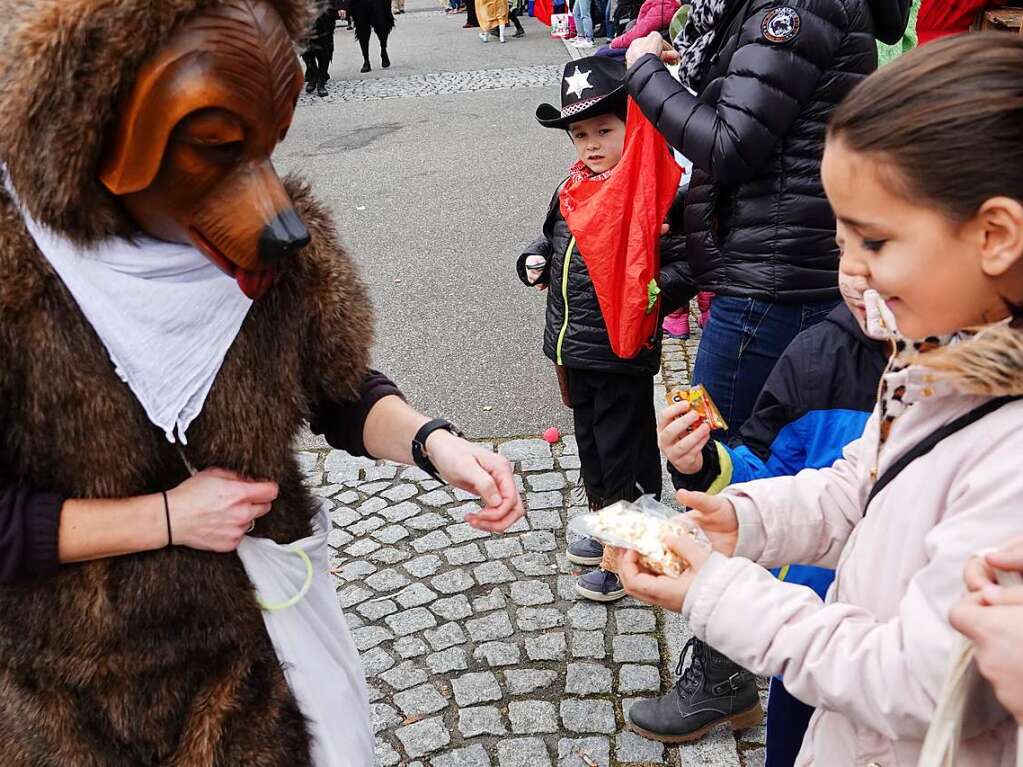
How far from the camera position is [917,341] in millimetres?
1360

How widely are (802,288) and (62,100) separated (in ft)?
6.37

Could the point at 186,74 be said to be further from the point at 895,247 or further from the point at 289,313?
the point at 895,247

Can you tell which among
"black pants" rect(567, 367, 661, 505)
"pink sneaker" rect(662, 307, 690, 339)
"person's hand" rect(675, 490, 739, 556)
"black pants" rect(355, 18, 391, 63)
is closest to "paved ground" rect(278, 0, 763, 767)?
Answer: "pink sneaker" rect(662, 307, 690, 339)

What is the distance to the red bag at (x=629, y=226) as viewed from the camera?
2.99 m

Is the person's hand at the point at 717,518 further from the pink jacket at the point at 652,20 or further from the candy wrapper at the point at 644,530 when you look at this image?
the pink jacket at the point at 652,20

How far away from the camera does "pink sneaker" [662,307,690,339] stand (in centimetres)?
543

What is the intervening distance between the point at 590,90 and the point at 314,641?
2166 mm

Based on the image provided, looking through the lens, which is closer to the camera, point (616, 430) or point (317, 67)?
point (616, 430)

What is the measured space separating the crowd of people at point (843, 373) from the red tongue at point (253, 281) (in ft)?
2.40

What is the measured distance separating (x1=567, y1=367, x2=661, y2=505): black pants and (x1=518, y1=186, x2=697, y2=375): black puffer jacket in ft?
0.25

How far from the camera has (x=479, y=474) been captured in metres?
1.85

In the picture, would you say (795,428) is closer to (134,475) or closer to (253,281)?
(253,281)

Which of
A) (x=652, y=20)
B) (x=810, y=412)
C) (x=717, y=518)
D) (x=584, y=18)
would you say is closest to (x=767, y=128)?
(x=810, y=412)

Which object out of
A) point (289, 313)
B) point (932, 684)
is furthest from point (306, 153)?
point (932, 684)
